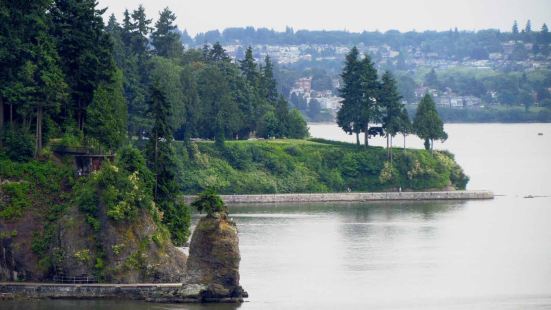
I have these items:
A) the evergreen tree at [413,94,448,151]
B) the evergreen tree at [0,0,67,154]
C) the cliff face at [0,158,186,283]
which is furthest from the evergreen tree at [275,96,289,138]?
the cliff face at [0,158,186,283]

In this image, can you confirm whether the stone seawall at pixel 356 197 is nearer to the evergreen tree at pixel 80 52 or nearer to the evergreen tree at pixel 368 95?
the evergreen tree at pixel 368 95

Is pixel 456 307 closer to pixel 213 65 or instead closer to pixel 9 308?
pixel 9 308

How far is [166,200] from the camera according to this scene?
3782 inches

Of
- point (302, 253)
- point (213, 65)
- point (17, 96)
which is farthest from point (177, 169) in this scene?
point (17, 96)

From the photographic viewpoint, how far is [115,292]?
281 ft

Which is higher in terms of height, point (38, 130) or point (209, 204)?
point (38, 130)

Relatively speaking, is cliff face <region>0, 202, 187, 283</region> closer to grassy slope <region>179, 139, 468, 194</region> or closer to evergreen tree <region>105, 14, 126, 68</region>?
evergreen tree <region>105, 14, 126, 68</region>

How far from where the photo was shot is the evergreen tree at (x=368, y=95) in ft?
543

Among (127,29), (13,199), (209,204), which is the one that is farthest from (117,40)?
(209,204)

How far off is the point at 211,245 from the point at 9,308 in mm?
11568

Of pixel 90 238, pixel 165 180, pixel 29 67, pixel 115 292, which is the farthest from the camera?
pixel 29 67

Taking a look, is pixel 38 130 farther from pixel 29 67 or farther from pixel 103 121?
pixel 103 121

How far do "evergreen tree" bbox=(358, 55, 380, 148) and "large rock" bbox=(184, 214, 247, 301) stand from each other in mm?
80605

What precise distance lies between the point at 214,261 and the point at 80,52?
25.3 meters
